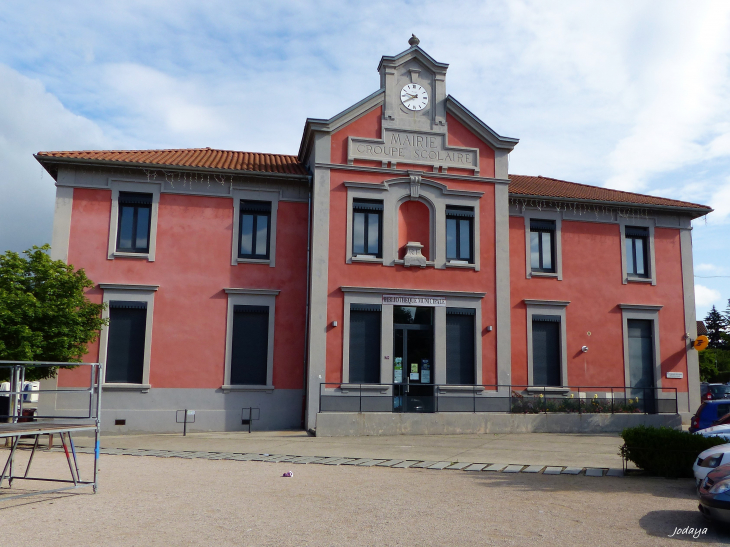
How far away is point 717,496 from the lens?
6715 millimetres

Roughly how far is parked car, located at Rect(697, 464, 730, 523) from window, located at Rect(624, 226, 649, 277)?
16.3 meters

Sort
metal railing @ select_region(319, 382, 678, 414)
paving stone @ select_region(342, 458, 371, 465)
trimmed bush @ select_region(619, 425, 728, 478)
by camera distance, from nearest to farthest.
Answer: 1. trimmed bush @ select_region(619, 425, 728, 478)
2. paving stone @ select_region(342, 458, 371, 465)
3. metal railing @ select_region(319, 382, 678, 414)

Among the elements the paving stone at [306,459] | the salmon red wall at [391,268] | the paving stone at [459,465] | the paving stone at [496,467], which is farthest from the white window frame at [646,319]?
the paving stone at [306,459]

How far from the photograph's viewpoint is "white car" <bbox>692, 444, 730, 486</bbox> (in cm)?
873

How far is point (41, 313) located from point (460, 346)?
11.7 m

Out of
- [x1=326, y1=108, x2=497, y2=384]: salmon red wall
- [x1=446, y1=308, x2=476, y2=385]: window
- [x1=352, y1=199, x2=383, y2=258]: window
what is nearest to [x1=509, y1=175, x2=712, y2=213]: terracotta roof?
[x1=326, y1=108, x2=497, y2=384]: salmon red wall

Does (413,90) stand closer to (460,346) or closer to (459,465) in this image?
(460,346)

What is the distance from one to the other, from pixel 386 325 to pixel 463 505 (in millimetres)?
11136

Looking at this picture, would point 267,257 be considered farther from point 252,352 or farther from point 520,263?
point 520,263

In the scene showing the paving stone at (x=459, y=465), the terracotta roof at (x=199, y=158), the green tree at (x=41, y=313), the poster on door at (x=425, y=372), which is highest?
the terracotta roof at (x=199, y=158)

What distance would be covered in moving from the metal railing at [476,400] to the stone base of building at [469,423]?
0.89 ft

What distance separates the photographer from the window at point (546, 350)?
68.2 feet

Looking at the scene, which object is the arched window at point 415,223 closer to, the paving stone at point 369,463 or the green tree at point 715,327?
the paving stone at point 369,463

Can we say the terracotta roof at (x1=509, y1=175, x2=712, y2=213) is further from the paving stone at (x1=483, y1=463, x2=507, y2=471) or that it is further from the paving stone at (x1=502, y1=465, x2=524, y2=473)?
the paving stone at (x1=502, y1=465, x2=524, y2=473)
